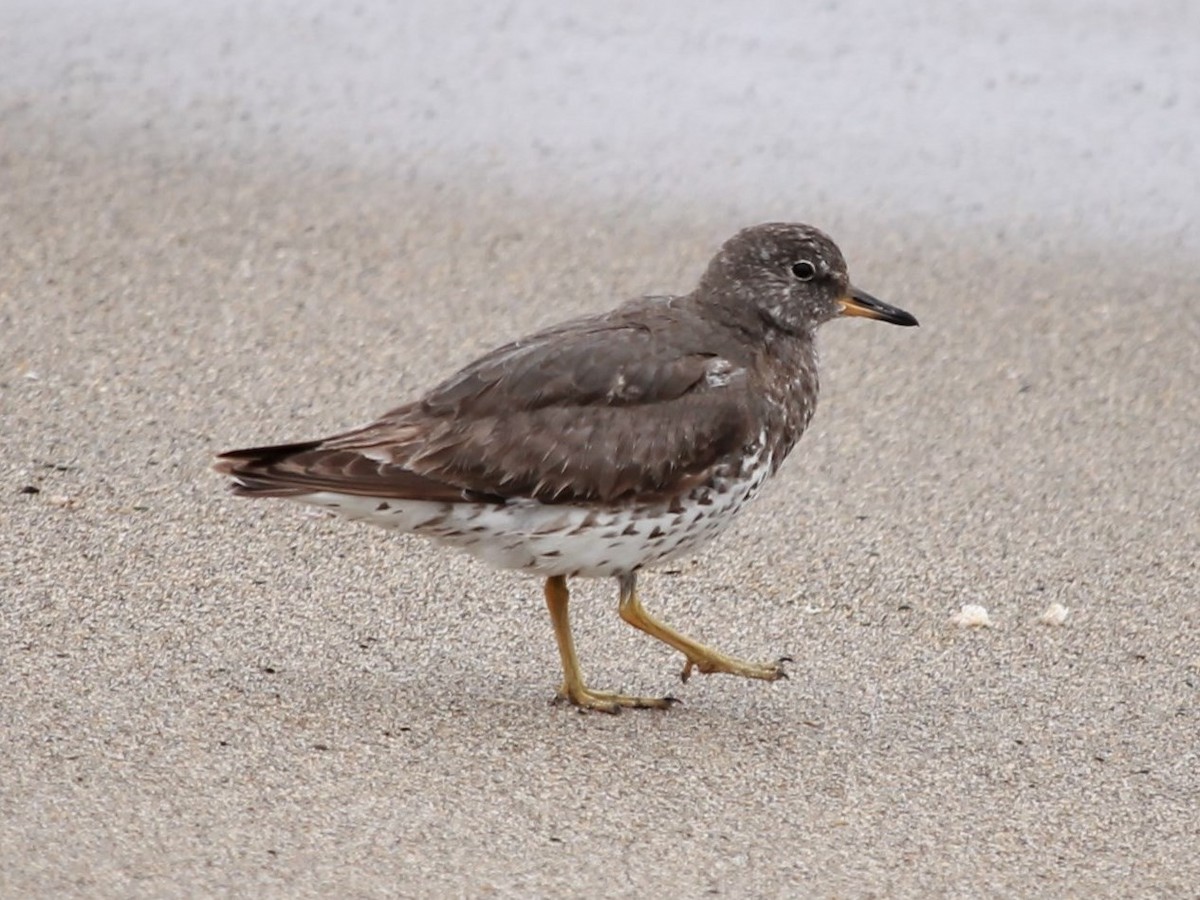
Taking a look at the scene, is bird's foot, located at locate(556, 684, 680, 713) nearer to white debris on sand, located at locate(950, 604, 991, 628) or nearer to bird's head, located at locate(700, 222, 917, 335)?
white debris on sand, located at locate(950, 604, 991, 628)

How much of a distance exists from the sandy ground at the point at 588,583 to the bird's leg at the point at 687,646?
3.6 inches

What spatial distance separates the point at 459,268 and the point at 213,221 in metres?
1.03

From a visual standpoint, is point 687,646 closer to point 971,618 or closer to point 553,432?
point 553,432

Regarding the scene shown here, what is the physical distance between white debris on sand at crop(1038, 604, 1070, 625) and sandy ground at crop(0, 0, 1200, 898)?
0.20 feet

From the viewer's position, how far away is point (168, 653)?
5.35m

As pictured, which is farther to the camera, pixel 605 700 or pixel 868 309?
pixel 868 309

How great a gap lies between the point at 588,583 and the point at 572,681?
35.1 inches

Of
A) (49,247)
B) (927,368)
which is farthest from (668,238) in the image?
(49,247)

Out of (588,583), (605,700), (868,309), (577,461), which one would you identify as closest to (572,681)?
(605,700)

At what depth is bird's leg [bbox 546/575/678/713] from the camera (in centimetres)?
536

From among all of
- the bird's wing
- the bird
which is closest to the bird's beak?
the bird

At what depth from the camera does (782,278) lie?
592 cm

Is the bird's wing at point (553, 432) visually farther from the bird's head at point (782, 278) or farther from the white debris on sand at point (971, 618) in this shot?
the white debris on sand at point (971, 618)

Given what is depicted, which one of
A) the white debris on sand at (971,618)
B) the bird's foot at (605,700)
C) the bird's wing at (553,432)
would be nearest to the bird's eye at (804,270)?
the bird's wing at (553,432)
